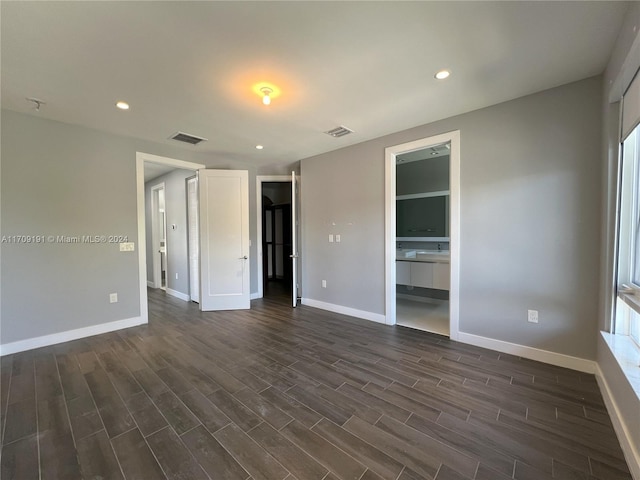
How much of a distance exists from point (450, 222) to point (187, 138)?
370 cm

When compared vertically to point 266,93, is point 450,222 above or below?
below

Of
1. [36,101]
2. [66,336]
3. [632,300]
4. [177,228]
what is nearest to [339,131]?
[632,300]

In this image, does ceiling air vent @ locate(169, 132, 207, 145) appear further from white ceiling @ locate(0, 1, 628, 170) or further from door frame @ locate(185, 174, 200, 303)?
door frame @ locate(185, 174, 200, 303)

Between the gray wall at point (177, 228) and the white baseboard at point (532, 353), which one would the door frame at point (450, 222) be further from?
the gray wall at point (177, 228)

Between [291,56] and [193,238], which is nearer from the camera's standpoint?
[291,56]

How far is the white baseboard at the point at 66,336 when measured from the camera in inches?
108

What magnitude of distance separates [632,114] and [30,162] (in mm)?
5418

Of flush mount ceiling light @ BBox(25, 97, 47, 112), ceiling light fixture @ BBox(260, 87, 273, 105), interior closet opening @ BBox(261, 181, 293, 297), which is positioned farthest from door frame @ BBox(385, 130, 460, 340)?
flush mount ceiling light @ BBox(25, 97, 47, 112)

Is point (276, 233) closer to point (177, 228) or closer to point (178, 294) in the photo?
point (177, 228)

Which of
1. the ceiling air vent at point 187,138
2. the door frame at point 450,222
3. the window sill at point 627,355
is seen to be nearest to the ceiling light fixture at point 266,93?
the ceiling air vent at point 187,138

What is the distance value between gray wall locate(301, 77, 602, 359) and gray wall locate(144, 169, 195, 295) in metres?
4.13

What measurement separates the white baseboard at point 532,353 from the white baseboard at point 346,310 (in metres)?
1.08

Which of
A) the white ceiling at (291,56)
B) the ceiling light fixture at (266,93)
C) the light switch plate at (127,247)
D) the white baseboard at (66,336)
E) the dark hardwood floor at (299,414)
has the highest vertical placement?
the white ceiling at (291,56)

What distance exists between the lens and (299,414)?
178 centimetres
